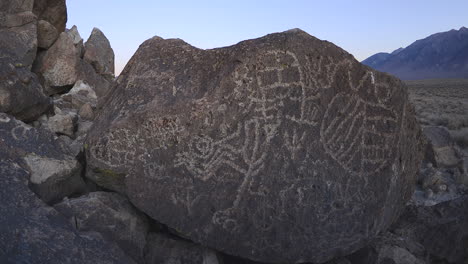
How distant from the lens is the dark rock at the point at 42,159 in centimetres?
357

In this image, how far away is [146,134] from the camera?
3535mm

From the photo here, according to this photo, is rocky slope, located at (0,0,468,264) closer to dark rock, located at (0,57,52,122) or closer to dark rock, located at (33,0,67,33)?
dark rock, located at (0,57,52,122)

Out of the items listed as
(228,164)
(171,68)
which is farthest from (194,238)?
(171,68)

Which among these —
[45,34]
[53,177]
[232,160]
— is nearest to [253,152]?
[232,160]

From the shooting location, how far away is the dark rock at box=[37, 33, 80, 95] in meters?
8.53

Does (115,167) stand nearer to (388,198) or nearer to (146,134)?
(146,134)

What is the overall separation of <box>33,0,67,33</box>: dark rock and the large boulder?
6.39m

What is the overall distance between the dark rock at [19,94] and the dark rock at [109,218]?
6.76 feet

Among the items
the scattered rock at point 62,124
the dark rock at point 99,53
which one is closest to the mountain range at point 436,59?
the dark rock at point 99,53

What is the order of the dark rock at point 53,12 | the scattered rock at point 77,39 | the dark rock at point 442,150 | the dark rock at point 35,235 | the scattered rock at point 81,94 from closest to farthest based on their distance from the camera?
the dark rock at point 35,235
the dark rock at point 442,150
the scattered rock at point 81,94
the dark rock at point 53,12
the scattered rock at point 77,39

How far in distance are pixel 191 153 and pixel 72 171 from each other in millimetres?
1032

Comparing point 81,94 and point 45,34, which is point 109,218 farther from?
point 45,34

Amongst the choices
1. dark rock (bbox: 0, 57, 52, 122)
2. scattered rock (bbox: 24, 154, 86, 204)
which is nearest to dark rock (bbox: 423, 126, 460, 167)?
scattered rock (bbox: 24, 154, 86, 204)

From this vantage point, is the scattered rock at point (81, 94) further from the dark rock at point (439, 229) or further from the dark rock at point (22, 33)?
the dark rock at point (439, 229)
